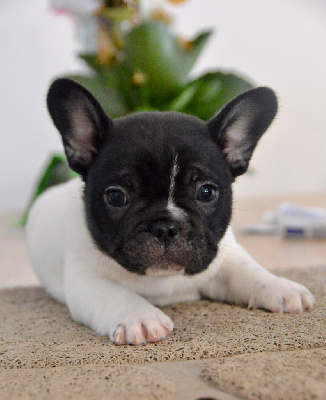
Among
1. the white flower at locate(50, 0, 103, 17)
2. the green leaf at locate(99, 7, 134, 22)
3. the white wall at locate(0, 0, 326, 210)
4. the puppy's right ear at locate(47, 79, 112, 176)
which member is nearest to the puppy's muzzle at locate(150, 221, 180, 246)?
the puppy's right ear at locate(47, 79, 112, 176)

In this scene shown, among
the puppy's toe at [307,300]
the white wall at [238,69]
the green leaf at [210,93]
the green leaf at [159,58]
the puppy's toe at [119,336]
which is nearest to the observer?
the puppy's toe at [119,336]

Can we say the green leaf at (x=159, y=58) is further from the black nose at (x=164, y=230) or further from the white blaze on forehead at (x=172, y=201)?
the black nose at (x=164, y=230)

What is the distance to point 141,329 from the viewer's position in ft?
4.49

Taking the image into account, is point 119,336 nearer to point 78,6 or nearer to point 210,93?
point 210,93

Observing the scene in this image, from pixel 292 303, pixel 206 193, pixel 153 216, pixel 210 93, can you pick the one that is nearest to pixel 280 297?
pixel 292 303

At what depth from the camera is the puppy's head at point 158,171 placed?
1428 mm

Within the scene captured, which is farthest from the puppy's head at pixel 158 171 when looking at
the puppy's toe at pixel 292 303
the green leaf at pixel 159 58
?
the green leaf at pixel 159 58

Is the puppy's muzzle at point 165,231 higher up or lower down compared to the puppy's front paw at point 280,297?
higher up

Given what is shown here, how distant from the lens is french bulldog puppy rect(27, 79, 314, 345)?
1.42 meters

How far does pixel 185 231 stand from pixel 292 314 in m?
0.43

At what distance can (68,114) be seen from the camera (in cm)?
163

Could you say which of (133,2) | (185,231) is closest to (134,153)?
(185,231)

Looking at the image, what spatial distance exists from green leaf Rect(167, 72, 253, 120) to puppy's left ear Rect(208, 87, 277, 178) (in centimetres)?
217

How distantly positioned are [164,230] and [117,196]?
0.65 feet
